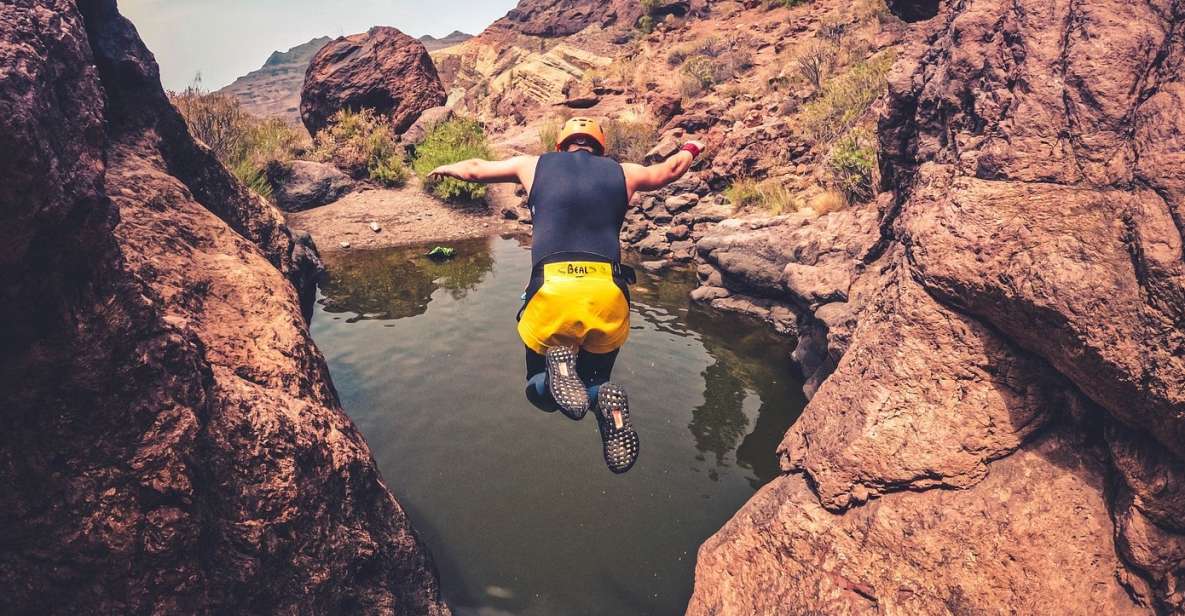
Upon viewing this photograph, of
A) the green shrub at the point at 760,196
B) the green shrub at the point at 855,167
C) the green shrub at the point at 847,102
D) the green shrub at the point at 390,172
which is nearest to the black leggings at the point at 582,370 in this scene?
the green shrub at the point at 855,167

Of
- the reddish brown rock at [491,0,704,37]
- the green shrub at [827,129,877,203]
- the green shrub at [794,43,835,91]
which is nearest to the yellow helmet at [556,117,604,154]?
the green shrub at [827,129,877,203]

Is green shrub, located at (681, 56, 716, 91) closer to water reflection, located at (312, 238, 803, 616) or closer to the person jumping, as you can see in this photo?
water reflection, located at (312, 238, 803, 616)

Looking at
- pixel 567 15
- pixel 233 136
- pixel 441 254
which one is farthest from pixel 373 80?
pixel 567 15

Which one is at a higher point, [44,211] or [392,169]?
[44,211]

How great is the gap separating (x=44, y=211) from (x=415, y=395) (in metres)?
5.01

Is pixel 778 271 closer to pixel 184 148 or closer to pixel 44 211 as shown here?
pixel 184 148

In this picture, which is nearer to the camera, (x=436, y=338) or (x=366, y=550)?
(x=366, y=550)

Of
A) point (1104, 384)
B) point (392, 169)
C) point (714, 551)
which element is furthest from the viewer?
point (392, 169)

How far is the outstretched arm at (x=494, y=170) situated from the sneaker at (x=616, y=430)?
5.28ft

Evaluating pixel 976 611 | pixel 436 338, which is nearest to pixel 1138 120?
pixel 976 611

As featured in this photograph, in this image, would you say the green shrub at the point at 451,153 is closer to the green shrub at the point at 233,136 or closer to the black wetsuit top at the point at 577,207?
the green shrub at the point at 233,136

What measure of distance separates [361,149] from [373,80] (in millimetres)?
3841

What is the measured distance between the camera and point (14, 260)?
61.9 inches

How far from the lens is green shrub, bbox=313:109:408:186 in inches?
667
